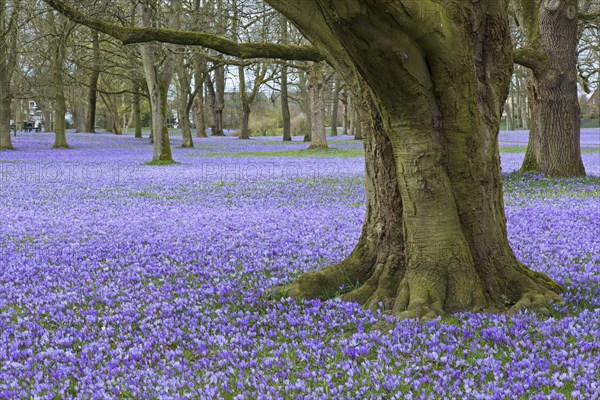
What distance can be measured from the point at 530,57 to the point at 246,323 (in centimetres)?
1135

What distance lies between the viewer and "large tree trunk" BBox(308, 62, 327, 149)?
29812 millimetres

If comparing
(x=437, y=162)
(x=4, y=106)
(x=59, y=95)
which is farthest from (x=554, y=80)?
(x=59, y=95)

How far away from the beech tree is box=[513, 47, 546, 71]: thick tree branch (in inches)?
371

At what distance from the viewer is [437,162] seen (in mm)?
4570

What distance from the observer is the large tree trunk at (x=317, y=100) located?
29812 mm

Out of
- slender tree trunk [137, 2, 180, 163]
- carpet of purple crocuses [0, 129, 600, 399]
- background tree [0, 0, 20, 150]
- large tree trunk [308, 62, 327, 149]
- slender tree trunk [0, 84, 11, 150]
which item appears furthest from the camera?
slender tree trunk [0, 84, 11, 150]

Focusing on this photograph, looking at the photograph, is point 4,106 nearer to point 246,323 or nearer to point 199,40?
point 199,40

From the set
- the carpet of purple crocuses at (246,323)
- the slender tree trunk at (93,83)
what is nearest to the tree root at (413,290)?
the carpet of purple crocuses at (246,323)

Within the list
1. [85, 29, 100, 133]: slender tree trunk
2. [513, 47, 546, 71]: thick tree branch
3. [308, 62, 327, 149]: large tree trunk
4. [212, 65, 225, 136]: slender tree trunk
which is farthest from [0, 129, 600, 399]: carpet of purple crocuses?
[212, 65, 225, 136]: slender tree trunk

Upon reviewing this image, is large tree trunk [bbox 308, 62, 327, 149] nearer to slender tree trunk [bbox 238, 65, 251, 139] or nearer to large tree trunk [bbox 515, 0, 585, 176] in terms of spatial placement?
slender tree trunk [bbox 238, 65, 251, 139]

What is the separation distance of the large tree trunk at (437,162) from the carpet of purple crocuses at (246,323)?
1.24 feet

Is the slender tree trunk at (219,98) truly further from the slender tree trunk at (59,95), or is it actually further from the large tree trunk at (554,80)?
the large tree trunk at (554,80)

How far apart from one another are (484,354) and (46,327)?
317 centimetres

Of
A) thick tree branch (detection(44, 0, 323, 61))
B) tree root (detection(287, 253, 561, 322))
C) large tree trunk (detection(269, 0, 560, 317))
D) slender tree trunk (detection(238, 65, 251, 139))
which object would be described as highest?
slender tree trunk (detection(238, 65, 251, 139))
